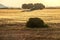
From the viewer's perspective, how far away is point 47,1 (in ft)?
9.08

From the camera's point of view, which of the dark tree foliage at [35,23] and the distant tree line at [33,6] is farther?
the distant tree line at [33,6]

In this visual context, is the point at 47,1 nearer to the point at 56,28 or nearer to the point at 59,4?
the point at 59,4

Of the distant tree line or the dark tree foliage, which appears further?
the distant tree line

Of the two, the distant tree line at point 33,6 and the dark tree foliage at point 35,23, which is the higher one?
the distant tree line at point 33,6

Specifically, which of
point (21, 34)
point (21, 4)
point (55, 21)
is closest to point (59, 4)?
point (21, 4)

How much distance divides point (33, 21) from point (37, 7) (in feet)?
3.31

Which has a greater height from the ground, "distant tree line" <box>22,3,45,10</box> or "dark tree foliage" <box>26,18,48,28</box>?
"distant tree line" <box>22,3,45,10</box>

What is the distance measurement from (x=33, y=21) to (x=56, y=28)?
18 centimetres

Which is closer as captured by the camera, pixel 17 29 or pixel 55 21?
pixel 17 29

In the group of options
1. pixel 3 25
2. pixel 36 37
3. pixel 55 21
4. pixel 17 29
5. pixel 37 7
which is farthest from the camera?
pixel 37 7

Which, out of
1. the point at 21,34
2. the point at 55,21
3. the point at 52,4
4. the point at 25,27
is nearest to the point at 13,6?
the point at 52,4

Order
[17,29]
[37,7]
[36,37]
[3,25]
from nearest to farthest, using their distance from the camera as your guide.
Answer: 1. [36,37]
2. [17,29]
3. [3,25]
4. [37,7]

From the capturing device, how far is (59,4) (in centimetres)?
274

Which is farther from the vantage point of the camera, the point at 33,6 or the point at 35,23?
the point at 33,6
